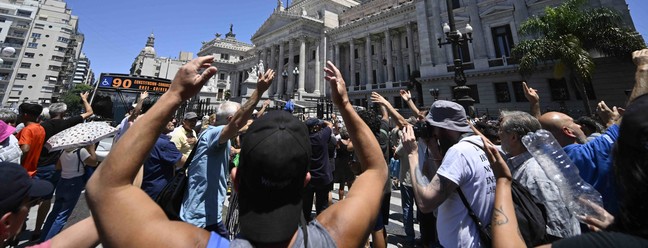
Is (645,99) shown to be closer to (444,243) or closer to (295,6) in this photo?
(444,243)

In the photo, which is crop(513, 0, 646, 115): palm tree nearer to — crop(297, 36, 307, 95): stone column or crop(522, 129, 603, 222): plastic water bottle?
crop(522, 129, 603, 222): plastic water bottle

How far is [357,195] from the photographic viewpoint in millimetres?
1301

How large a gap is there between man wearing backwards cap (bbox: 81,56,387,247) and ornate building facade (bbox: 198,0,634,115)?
2056 centimetres

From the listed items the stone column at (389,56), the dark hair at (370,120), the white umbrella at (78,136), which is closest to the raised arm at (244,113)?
the white umbrella at (78,136)

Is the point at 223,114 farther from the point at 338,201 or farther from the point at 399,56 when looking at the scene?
the point at 399,56

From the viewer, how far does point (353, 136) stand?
5.05 feet

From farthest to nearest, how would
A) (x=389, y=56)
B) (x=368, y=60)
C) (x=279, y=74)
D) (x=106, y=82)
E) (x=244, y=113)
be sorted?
(x=279, y=74) → (x=368, y=60) → (x=389, y=56) → (x=106, y=82) → (x=244, y=113)

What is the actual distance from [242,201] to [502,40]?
27.0 m

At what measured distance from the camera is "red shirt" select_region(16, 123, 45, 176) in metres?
3.80

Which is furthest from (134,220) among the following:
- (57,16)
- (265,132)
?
(57,16)

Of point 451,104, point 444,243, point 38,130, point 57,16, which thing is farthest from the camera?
point 57,16

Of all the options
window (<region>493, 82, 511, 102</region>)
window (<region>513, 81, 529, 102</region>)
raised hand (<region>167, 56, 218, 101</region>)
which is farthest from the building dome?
raised hand (<region>167, 56, 218, 101</region>)

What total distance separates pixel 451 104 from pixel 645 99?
4.53 feet

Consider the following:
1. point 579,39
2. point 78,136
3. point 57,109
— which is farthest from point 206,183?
point 579,39
